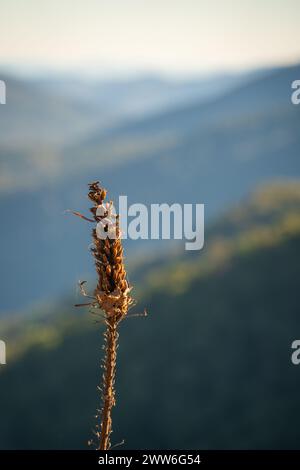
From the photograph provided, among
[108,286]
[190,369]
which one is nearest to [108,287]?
[108,286]

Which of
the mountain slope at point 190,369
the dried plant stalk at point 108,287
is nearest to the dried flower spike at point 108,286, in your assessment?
the dried plant stalk at point 108,287

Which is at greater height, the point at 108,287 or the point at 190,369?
the point at 108,287

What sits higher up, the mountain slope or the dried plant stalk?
the dried plant stalk

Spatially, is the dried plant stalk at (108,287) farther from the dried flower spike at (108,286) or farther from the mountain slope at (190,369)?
the mountain slope at (190,369)

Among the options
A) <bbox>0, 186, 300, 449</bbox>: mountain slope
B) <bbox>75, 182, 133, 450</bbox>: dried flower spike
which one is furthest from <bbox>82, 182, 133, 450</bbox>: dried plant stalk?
<bbox>0, 186, 300, 449</bbox>: mountain slope

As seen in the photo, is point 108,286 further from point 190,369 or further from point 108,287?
point 190,369

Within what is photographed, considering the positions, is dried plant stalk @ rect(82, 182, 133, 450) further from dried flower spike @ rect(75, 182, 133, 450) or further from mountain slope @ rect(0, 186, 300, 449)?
mountain slope @ rect(0, 186, 300, 449)

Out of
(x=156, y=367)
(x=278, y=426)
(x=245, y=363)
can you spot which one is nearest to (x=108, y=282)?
(x=278, y=426)

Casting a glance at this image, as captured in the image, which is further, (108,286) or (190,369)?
(190,369)
